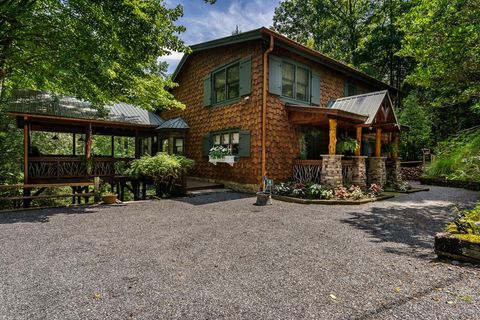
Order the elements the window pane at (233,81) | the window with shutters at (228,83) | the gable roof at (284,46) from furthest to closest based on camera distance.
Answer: the window pane at (233,81), the window with shutters at (228,83), the gable roof at (284,46)

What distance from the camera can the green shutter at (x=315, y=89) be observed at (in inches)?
467

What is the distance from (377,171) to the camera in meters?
11.4

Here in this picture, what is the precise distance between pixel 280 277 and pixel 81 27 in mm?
9206

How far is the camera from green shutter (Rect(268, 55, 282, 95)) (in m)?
10.0

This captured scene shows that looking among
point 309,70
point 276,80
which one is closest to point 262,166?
point 276,80

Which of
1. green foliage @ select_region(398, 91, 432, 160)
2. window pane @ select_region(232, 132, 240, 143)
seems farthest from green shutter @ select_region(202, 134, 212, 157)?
green foliage @ select_region(398, 91, 432, 160)

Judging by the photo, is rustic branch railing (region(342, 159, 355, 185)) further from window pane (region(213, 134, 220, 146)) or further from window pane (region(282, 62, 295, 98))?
window pane (region(213, 134, 220, 146))

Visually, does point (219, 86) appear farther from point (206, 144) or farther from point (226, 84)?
point (206, 144)

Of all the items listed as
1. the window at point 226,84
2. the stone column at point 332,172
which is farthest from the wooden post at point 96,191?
the stone column at point 332,172

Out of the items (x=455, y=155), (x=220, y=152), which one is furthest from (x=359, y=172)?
(x=455, y=155)

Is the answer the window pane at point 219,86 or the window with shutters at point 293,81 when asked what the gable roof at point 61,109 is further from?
the window with shutters at point 293,81

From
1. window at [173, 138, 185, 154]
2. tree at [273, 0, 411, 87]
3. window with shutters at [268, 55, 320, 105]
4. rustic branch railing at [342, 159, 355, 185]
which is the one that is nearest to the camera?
window with shutters at [268, 55, 320, 105]

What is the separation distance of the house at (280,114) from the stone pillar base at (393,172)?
0.16ft

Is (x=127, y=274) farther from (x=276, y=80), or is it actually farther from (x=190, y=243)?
(x=276, y=80)
